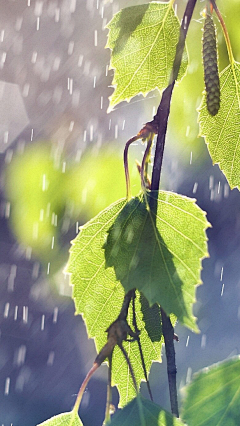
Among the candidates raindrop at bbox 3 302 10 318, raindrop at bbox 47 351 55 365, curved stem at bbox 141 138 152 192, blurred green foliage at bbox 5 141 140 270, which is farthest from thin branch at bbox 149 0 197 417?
raindrop at bbox 47 351 55 365

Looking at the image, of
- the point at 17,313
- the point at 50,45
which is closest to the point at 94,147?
the point at 50,45

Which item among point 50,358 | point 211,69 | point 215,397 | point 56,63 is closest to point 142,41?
point 211,69

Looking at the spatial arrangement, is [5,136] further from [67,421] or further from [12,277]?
[67,421]

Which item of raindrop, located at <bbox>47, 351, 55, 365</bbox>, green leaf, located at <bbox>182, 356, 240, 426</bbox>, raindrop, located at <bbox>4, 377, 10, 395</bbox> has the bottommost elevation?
raindrop, located at <bbox>4, 377, 10, 395</bbox>

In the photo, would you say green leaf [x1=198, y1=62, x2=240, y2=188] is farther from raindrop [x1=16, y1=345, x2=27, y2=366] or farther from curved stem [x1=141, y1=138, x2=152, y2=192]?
raindrop [x1=16, y1=345, x2=27, y2=366]

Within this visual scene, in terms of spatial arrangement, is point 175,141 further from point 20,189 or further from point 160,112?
Result: point 160,112

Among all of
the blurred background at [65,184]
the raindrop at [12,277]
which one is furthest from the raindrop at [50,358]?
the raindrop at [12,277]
